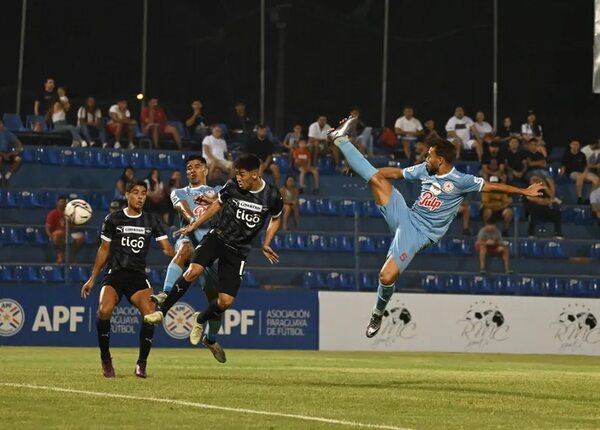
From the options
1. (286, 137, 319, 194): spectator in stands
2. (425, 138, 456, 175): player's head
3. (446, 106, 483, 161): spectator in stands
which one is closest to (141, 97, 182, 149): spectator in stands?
(286, 137, 319, 194): spectator in stands

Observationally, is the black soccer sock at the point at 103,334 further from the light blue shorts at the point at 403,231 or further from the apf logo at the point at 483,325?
the apf logo at the point at 483,325

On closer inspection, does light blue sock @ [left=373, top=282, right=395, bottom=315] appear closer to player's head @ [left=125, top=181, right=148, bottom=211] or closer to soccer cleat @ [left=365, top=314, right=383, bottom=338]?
soccer cleat @ [left=365, top=314, right=383, bottom=338]

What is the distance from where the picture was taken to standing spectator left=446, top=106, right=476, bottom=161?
111 ft

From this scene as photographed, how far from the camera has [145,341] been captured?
47.8 feet

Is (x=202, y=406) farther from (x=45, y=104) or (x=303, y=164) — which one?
(x=45, y=104)

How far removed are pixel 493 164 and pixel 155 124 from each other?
27.9ft

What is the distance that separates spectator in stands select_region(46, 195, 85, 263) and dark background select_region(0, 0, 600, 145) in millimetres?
6319

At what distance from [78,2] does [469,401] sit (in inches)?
930

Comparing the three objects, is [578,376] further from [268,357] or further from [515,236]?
[515,236]

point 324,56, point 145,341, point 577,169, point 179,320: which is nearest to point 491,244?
point 577,169

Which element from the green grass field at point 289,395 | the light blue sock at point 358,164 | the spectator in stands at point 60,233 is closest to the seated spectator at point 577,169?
the spectator in stands at point 60,233

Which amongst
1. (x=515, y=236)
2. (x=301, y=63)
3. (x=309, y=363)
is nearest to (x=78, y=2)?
(x=301, y=63)

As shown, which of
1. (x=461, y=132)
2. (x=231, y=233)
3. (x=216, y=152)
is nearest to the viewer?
(x=231, y=233)

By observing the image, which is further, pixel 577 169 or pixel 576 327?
pixel 577 169
